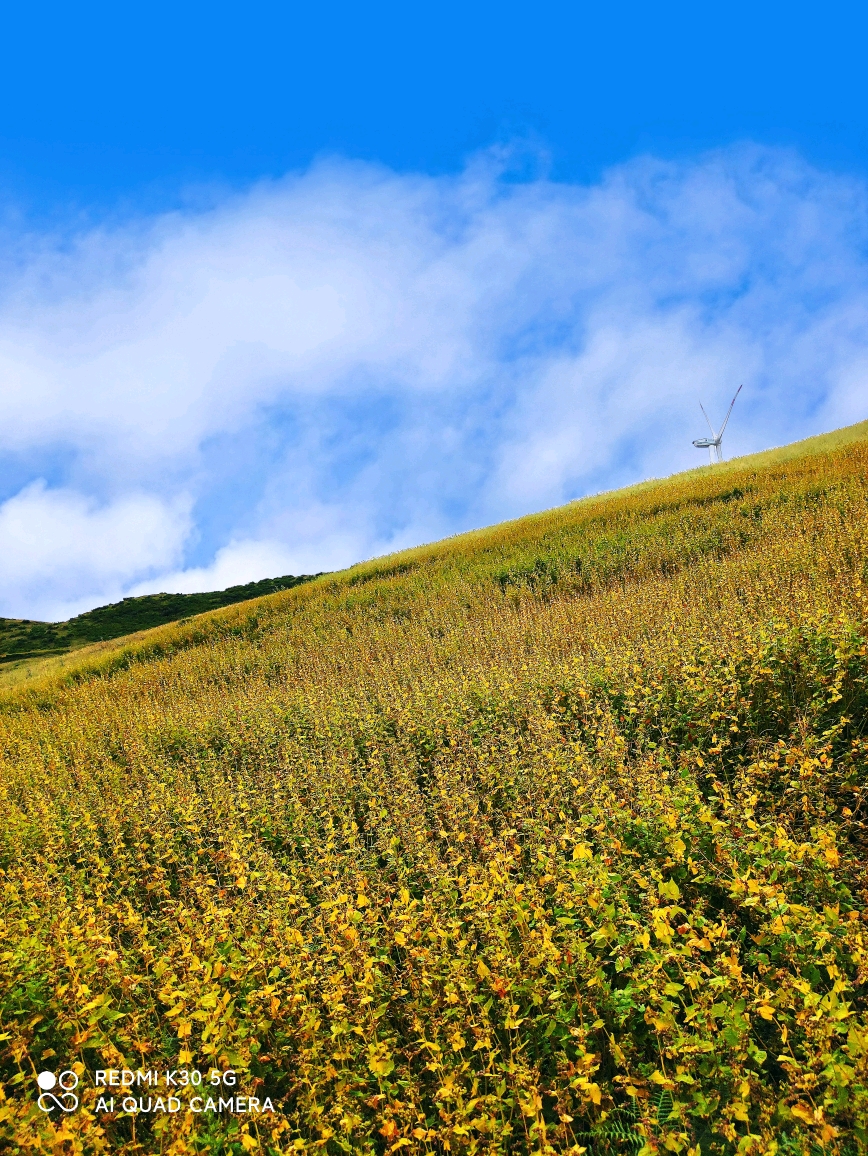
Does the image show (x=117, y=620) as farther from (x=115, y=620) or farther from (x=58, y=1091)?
(x=58, y=1091)

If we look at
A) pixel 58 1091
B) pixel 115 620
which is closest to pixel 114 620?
pixel 115 620

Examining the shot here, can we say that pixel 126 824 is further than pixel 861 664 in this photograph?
Yes

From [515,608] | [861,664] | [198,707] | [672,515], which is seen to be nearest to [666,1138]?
[861,664]

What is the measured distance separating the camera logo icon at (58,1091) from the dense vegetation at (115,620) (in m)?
41.2

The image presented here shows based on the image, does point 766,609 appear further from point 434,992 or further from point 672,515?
point 672,515

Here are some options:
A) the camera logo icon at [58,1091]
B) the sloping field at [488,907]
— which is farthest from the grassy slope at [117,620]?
the camera logo icon at [58,1091]

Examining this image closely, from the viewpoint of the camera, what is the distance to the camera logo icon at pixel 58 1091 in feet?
11.8

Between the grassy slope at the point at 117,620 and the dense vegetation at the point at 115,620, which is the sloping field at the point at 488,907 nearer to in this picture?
the grassy slope at the point at 117,620

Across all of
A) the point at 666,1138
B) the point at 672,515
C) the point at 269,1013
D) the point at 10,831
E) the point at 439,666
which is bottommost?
the point at 666,1138

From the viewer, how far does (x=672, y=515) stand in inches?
816

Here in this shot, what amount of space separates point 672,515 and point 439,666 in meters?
12.1

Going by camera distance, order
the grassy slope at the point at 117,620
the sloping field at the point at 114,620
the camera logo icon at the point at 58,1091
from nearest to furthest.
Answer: the camera logo icon at the point at 58,1091
the grassy slope at the point at 117,620
the sloping field at the point at 114,620

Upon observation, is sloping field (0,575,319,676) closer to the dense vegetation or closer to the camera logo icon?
the dense vegetation

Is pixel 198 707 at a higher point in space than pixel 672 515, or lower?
lower
